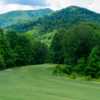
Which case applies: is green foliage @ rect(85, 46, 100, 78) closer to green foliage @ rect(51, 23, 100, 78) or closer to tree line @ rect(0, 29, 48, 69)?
green foliage @ rect(51, 23, 100, 78)

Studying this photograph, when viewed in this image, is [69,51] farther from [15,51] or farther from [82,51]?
[15,51]

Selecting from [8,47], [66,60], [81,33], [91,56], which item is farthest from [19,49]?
A: [91,56]

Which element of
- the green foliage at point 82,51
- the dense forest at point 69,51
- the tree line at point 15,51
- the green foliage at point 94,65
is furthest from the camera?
the tree line at point 15,51

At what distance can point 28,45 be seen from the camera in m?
117

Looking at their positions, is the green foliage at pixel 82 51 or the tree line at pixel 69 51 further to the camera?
the tree line at pixel 69 51

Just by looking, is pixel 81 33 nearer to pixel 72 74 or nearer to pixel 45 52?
pixel 72 74

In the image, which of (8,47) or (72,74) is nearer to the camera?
(72,74)

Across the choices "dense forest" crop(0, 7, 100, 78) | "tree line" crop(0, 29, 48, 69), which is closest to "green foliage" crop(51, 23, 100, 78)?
"dense forest" crop(0, 7, 100, 78)

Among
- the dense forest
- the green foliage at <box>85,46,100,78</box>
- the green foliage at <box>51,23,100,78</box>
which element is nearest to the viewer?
the green foliage at <box>85,46,100,78</box>

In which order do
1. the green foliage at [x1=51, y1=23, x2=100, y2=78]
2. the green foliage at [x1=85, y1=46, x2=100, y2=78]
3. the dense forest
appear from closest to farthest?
1. the green foliage at [x1=85, y1=46, x2=100, y2=78]
2. the green foliage at [x1=51, y1=23, x2=100, y2=78]
3. the dense forest

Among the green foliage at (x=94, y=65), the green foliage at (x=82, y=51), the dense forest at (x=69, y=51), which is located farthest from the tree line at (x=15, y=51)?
the green foliage at (x=94, y=65)

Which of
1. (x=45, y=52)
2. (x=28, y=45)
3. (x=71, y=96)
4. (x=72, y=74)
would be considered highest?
(x=71, y=96)

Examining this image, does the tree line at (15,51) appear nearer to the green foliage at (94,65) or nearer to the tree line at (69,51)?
the tree line at (69,51)

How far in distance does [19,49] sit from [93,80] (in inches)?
1823
